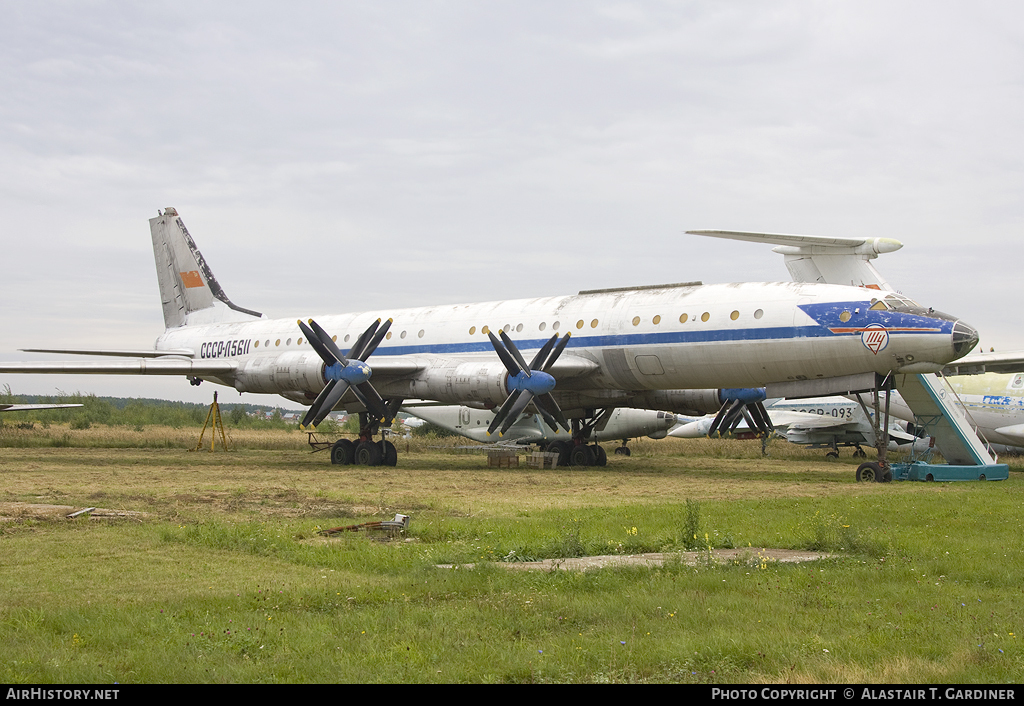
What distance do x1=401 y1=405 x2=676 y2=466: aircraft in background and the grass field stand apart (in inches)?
359

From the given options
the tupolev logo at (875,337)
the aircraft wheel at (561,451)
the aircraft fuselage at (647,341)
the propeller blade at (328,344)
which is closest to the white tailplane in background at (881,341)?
the tupolev logo at (875,337)

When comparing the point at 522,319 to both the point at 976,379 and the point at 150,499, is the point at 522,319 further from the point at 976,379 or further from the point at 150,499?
the point at 976,379

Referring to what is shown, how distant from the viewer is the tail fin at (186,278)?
99.7 ft

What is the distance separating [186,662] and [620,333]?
54.1 ft

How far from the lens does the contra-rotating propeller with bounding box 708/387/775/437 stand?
73.4 ft

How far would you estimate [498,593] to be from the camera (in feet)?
20.9

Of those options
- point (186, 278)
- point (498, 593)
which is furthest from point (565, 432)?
point (498, 593)

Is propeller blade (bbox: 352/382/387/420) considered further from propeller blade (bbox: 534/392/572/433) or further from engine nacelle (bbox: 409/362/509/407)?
propeller blade (bbox: 534/392/572/433)

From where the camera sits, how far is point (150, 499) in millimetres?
12398

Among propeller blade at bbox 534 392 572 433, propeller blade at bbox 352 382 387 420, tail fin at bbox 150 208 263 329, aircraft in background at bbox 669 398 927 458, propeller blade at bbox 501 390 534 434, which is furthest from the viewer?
aircraft in background at bbox 669 398 927 458

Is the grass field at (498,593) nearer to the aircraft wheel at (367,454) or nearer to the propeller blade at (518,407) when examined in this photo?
the propeller blade at (518,407)

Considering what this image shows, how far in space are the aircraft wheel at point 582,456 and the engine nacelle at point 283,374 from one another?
6997mm

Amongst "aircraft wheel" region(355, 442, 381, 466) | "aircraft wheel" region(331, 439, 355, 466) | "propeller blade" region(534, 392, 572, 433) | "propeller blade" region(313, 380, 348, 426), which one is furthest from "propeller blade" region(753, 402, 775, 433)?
"aircraft wheel" region(331, 439, 355, 466)

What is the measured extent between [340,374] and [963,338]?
13.2 meters
